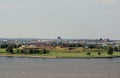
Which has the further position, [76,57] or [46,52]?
[46,52]

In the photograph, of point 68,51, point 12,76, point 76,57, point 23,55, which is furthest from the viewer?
point 68,51

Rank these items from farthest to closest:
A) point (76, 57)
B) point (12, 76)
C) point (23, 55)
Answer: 1. point (23, 55)
2. point (76, 57)
3. point (12, 76)

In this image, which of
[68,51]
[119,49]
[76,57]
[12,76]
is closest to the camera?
[12,76]

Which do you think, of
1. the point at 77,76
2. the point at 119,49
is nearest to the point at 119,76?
the point at 77,76

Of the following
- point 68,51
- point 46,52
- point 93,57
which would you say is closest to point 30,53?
point 46,52

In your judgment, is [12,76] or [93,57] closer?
[12,76]

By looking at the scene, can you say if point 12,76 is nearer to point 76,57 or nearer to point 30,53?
point 76,57

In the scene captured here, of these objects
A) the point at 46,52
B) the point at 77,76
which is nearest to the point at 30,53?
the point at 46,52

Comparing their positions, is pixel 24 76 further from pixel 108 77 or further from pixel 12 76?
pixel 108 77

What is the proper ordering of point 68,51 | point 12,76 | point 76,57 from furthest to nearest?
point 68,51 → point 76,57 → point 12,76
